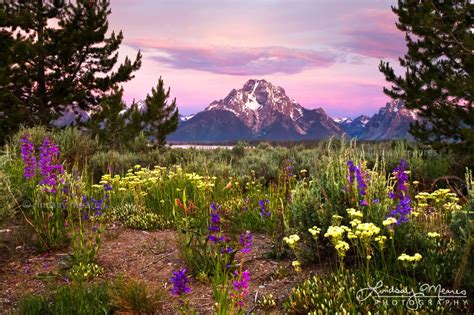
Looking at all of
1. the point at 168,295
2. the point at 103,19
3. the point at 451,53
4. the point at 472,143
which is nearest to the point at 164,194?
the point at 168,295

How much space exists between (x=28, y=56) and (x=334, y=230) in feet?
68.5

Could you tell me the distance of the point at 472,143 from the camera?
38.4ft

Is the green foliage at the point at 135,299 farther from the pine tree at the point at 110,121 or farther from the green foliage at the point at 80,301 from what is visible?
the pine tree at the point at 110,121

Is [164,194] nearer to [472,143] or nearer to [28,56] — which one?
[472,143]

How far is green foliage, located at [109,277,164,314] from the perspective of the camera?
3783 millimetres

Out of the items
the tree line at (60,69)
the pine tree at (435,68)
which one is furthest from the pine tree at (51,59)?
the pine tree at (435,68)

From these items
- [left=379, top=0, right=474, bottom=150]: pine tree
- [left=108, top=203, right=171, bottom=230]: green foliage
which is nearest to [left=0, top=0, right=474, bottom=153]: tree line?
[left=379, top=0, right=474, bottom=150]: pine tree

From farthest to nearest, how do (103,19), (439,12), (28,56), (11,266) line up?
(103,19) → (28,56) → (439,12) → (11,266)

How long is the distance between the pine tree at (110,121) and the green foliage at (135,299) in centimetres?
1754

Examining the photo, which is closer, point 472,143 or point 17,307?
point 17,307

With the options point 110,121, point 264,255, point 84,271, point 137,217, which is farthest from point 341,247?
point 110,121

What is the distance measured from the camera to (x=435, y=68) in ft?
53.2

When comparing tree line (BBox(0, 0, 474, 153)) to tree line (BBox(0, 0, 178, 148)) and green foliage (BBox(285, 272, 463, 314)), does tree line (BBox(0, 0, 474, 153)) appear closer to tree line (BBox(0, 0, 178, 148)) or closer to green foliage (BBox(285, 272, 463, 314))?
tree line (BBox(0, 0, 178, 148))

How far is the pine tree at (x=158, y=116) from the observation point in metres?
27.5
